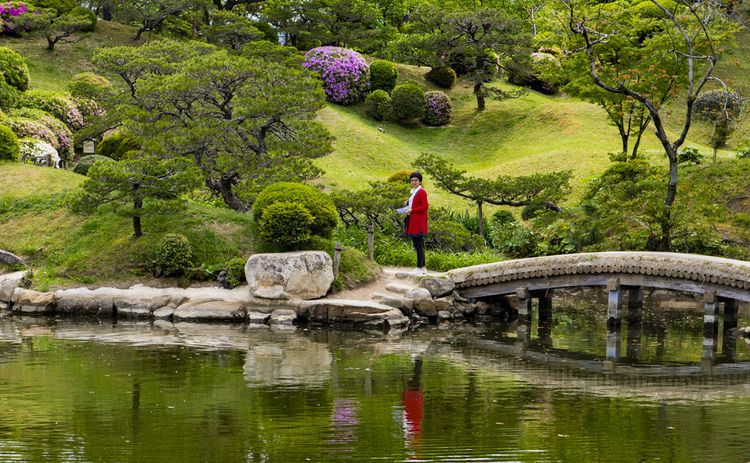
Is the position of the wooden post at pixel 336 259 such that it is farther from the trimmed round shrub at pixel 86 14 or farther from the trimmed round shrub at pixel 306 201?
the trimmed round shrub at pixel 86 14

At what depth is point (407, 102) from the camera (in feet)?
134

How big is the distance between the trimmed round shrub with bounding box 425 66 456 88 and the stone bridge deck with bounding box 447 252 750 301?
93.0 ft

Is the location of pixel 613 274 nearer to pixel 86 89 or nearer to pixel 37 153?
pixel 37 153

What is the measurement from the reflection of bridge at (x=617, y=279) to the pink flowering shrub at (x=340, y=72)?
928 inches

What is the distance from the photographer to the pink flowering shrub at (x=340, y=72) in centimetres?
4022

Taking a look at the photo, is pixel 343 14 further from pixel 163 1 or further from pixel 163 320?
pixel 163 320

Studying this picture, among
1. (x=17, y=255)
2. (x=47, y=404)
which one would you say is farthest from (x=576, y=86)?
(x=47, y=404)

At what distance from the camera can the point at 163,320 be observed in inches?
699

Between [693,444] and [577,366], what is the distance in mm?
4992


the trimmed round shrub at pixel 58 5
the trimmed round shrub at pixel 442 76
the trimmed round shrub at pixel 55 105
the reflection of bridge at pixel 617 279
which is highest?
the trimmed round shrub at pixel 58 5

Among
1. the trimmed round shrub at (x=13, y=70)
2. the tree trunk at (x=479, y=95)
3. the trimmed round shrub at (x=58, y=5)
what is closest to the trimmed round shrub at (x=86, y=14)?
the trimmed round shrub at (x=58, y=5)

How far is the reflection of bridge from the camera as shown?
1625 centimetres

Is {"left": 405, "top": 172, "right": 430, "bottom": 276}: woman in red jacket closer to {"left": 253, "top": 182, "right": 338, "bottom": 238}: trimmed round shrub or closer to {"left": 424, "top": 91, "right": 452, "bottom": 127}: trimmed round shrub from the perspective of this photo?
{"left": 253, "top": 182, "right": 338, "bottom": 238}: trimmed round shrub

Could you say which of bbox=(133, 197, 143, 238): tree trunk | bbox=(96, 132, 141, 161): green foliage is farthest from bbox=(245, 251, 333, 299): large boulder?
bbox=(96, 132, 141, 161): green foliage
